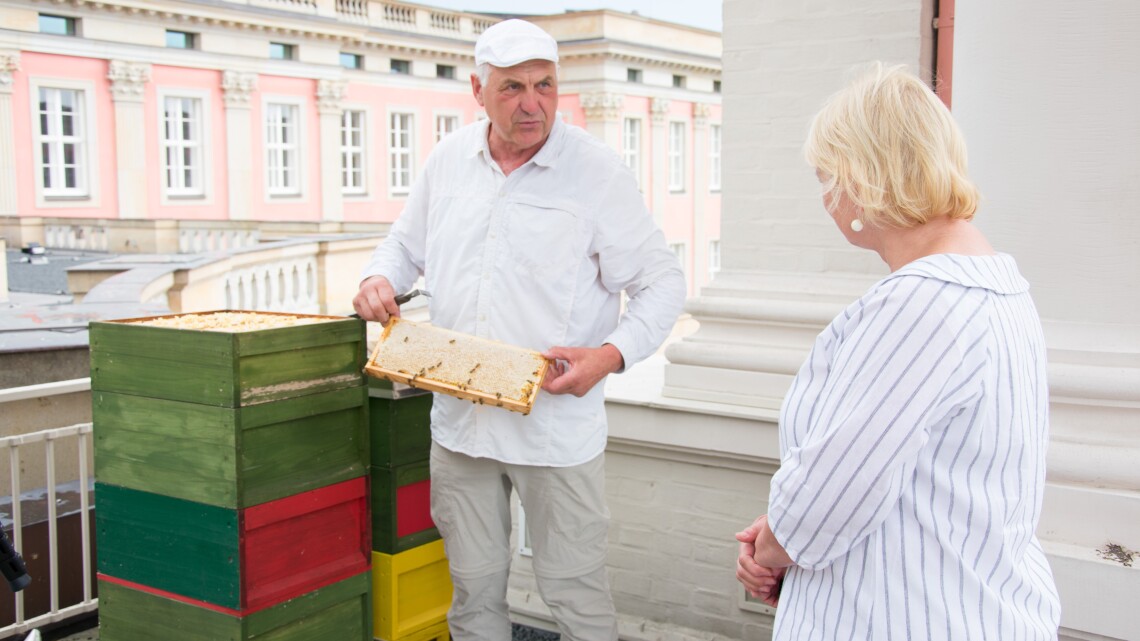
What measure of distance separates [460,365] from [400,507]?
0.76 meters

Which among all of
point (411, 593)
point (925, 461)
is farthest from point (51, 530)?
point (925, 461)

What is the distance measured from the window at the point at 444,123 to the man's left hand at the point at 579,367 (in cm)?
3278

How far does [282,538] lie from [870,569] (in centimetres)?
179

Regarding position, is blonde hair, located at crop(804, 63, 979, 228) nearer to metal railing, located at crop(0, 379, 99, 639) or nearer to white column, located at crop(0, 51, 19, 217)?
metal railing, located at crop(0, 379, 99, 639)

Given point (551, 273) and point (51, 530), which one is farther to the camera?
point (51, 530)

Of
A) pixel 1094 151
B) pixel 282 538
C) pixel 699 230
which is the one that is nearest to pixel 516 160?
pixel 282 538

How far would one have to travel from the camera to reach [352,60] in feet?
107

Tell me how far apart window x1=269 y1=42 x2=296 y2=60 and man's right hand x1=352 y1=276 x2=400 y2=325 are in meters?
28.3

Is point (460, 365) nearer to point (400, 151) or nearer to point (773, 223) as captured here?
point (773, 223)

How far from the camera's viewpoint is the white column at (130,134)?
25250 mm

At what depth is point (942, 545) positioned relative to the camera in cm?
152

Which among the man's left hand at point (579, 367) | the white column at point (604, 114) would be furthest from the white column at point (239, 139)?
the man's left hand at point (579, 367)

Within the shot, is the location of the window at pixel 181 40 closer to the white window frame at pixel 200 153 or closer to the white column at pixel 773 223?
the white window frame at pixel 200 153

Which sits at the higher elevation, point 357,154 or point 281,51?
point 281,51
